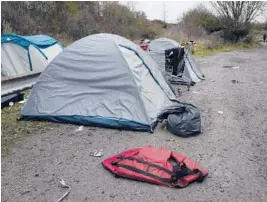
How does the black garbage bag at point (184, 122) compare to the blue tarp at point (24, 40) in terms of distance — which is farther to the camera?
the blue tarp at point (24, 40)

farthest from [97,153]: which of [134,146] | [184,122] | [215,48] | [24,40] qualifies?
[215,48]

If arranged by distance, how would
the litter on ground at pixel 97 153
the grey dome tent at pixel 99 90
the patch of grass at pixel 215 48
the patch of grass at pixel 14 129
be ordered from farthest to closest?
1. the patch of grass at pixel 215 48
2. the grey dome tent at pixel 99 90
3. the patch of grass at pixel 14 129
4. the litter on ground at pixel 97 153

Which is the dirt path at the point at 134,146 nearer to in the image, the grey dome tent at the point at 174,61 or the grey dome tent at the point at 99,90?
the grey dome tent at the point at 99,90

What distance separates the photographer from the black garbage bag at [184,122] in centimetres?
468

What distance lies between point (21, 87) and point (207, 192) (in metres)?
6.12

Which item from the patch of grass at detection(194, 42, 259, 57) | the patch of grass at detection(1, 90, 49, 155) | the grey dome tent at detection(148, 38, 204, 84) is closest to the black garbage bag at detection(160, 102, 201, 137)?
the patch of grass at detection(1, 90, 49, 155)

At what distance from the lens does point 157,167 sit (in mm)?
3434

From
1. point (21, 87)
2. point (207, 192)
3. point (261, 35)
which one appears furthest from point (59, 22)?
point (261, 35)

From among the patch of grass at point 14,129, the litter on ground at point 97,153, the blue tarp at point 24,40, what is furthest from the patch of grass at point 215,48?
the litter on ground at point 97,153

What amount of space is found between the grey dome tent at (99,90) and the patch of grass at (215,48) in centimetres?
1264

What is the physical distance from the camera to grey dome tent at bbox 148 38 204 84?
834cm

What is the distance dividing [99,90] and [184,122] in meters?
1.64

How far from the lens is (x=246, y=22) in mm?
23891

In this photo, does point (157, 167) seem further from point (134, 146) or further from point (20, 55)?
point (20, 55)
